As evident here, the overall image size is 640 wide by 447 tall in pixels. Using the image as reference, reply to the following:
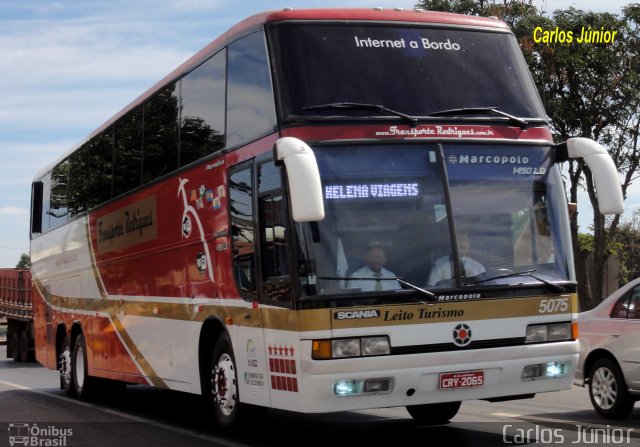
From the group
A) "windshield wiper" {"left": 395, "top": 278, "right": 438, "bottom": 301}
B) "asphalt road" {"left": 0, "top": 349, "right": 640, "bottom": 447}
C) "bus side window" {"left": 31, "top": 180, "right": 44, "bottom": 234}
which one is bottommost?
"asphalt road" {"left": 0, "top": 349, "right": 640, "bottom": 447}

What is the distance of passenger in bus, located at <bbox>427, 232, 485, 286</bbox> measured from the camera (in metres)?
9.38

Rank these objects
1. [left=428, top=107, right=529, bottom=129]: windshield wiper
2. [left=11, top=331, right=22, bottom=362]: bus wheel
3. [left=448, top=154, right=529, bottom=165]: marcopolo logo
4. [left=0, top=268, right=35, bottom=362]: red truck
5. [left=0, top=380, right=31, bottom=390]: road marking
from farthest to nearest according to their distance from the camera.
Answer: [left=11, top=331, right=22, bottom=362]: bus wheel
[left=0, top=268, right=35, bottom=362]: red truck
[left=0, top=380, right=31, bottom=390]: road marking
[left=428, top=107, right=529, bottom=129]: windshield wiper
[left=448, top=154, right=529, bottom=165]: marcopolo logo

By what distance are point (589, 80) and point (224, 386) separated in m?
23.7

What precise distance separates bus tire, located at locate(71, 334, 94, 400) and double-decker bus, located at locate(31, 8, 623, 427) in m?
6.51

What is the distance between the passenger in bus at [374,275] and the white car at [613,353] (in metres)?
4.39

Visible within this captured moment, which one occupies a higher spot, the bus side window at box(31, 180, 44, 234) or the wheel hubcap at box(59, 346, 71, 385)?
the bus side window at box(31, 180, 44, 234)

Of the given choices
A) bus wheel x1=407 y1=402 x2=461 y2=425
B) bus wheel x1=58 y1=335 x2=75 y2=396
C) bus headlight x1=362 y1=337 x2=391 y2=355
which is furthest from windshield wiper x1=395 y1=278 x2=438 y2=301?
bus wheel x1=58 y1=335 x2=75 y2=396

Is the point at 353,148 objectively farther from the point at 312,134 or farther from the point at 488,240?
the point at 488,240

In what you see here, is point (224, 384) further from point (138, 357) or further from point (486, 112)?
point (486, 112)

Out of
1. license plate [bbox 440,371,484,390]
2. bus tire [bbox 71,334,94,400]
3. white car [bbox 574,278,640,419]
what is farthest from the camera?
bus tire [bbox 71,334,94,400]

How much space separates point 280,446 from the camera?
1053 centimetres

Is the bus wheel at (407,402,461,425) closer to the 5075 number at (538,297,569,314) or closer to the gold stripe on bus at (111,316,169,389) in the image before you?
the 5075 number at (538,297,569,314)

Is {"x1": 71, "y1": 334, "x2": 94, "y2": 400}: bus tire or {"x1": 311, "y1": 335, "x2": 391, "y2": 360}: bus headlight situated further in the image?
{"x1": 71, "y1": 334, "x2": 94, "y2": 400}: bus tire

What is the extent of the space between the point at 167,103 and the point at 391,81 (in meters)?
4.73
